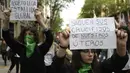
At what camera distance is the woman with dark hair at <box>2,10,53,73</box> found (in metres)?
5.29

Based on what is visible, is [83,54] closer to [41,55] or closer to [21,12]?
[41,55]

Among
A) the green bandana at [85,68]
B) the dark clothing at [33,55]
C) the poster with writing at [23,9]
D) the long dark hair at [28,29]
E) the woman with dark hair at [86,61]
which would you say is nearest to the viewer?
the woman with dark hair at [86,61]

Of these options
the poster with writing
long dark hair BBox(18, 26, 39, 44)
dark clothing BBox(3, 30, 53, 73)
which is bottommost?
dark clothing BBox(3, 30, 53, 73)

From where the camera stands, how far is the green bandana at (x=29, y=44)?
534cm

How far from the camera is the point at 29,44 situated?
539 centimetres

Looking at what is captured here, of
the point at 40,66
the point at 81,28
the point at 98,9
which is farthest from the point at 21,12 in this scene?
the point at 98,9

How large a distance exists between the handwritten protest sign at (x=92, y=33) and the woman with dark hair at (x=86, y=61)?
92mm

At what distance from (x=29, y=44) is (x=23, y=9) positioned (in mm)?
742

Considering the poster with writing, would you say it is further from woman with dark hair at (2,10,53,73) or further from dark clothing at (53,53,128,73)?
dark clothing at (53,53,128,73)

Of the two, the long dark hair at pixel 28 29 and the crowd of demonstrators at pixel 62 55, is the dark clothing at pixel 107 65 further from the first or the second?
the long dark hair at pixel 28 29

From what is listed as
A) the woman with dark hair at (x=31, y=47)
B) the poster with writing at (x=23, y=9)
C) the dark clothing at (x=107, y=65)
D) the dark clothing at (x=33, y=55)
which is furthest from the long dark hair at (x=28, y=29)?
the dark clothing at (x=107, y=65)

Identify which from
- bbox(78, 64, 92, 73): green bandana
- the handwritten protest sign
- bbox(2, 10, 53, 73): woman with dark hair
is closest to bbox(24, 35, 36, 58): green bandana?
bbox(2, 10, 53, 73): woman with dark hair

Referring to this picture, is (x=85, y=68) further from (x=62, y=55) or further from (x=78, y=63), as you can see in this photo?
(x=62, y=55)

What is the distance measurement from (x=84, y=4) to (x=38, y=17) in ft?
202
